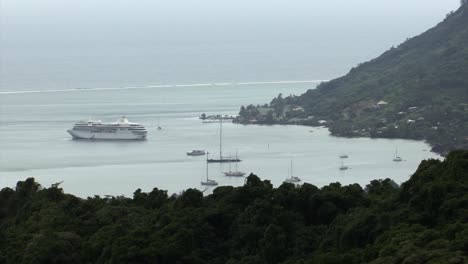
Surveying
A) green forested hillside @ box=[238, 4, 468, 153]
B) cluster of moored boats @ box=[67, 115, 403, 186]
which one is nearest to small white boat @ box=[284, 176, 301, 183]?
green forested hillside @ box=[238, 4, 468, 153]

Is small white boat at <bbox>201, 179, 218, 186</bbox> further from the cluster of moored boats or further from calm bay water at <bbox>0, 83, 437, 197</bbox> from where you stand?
the cluster of moored boats

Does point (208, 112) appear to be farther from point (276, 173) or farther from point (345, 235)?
point (345, 235)

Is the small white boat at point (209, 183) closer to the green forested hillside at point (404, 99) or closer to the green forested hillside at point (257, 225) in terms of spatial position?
the green forested hillside at point (404, 99)

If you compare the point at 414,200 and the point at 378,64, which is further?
the point at 378,64

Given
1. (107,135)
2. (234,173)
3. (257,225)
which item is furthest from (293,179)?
(257,225)

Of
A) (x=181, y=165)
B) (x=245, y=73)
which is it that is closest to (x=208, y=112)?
(x=181, y=165)

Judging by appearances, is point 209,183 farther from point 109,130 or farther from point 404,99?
point 404,99

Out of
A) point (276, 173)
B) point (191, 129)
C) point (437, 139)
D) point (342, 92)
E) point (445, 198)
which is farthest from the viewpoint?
point (342, 92)
